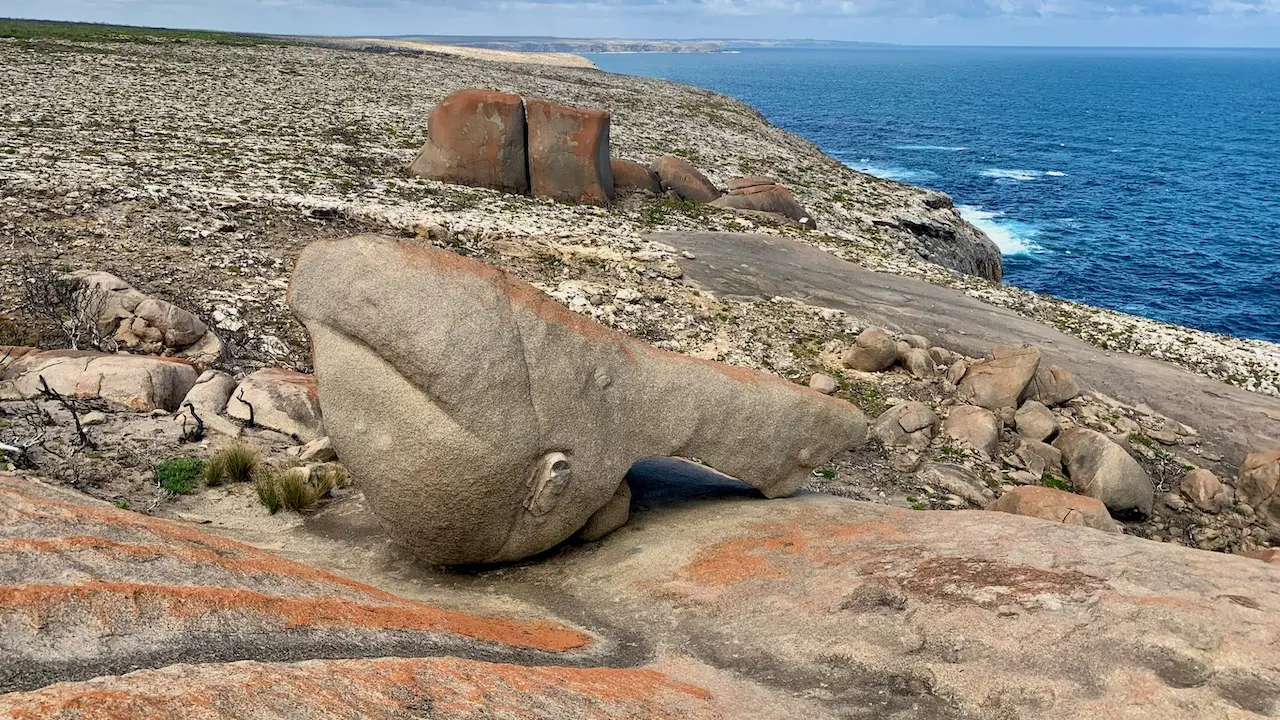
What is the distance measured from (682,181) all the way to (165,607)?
31.1 metres

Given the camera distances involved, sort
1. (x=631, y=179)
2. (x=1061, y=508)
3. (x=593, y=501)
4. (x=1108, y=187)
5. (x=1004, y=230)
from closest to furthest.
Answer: (x=593, y=501)
(x=1061, y=508)
(x=631, y=179)
(x=1004, y=230)
(x=1108, y=187)

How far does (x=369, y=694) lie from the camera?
234 inches

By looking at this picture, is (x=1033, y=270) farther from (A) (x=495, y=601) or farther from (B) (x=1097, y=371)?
(A) (x=495, y=601)

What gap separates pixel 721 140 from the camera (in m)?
50.8

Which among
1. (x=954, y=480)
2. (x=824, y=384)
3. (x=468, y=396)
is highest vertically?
(x=468, y=396)

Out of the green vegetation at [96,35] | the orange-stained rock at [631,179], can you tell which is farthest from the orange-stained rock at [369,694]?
the green vegetation at [96,35]

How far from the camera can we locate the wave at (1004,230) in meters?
56.6

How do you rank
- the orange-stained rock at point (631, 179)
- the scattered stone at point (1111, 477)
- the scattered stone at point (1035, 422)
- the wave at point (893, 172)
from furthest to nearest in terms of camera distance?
the wave at point (893, 172) → the orange-stained rock at point (631, 179) → the scattered stone at point (1035, 422) → the scattered stone at point (1111, 477)

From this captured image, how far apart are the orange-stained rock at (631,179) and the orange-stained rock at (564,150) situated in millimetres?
2359

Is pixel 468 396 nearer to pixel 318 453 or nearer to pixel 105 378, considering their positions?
pixel 318 453

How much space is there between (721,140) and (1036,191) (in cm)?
Result: 3835

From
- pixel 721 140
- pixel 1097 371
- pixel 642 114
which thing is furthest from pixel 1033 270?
pixel 1097 371

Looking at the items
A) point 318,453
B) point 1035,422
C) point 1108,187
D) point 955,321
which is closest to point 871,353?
point 1035,422

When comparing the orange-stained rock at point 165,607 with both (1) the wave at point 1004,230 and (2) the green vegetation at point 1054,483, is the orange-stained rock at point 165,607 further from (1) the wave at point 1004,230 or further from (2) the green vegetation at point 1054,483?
(1) the wave at point 1004,230
